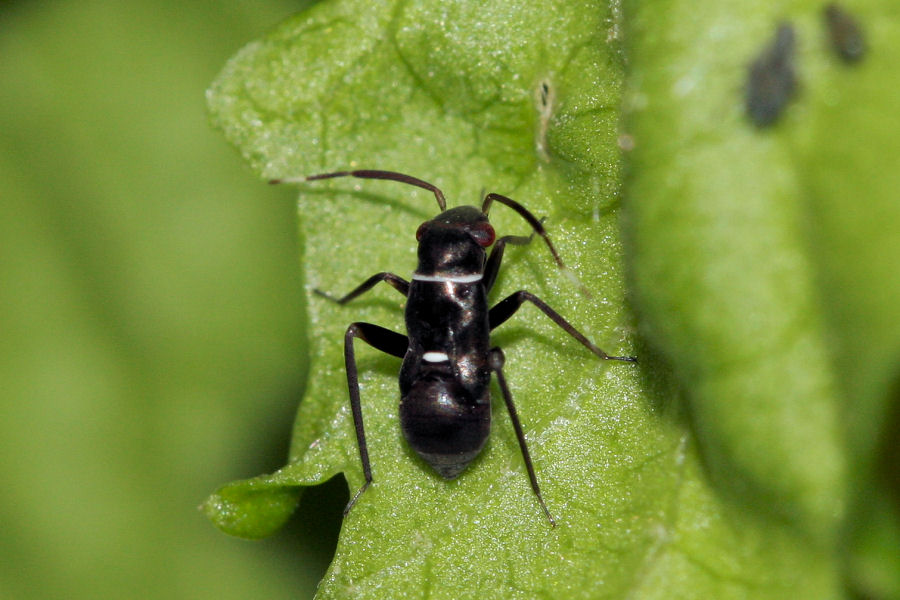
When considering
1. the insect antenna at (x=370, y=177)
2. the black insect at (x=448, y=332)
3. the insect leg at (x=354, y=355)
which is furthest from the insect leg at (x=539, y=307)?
the insect antenna at (x=370, y=177)

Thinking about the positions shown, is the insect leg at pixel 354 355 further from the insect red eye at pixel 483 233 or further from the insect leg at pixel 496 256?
the insect red eye at pixel 483 233

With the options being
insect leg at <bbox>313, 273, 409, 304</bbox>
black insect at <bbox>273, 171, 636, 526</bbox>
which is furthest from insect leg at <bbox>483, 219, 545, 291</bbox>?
insect leg at <bbox>313, 273, 409, 304</bbox>

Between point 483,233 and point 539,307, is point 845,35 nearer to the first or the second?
point 539,307

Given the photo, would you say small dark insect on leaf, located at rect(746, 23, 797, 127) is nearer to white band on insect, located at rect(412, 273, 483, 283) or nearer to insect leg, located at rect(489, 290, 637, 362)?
insect leg, located at rect(489, 290, 637, 362)

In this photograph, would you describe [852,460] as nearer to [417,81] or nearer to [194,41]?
[417,81]

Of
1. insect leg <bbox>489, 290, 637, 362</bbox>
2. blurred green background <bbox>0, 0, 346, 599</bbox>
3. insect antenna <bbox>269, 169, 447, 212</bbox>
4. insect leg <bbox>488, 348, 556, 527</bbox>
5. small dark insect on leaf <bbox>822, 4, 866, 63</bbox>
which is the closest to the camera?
small dark insect on leaf <bbox>822, 4, 866, 63</bbox>

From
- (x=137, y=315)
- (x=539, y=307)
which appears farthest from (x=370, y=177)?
(x=137, y=315)
